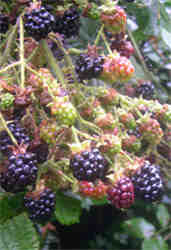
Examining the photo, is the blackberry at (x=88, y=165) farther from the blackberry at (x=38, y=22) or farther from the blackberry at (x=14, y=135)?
the blackberry at (x=38, y=22)

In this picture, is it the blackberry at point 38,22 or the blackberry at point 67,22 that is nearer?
the blackberry at point 38,22

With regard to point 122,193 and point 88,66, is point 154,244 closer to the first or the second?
point 122,193

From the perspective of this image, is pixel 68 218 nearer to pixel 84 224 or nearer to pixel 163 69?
pixel 163 69

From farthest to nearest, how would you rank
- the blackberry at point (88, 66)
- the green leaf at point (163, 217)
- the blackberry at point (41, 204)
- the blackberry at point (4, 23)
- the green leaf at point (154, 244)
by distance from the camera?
the green leaf at point (163, 217) → the green leaf at point (154, 244) → the blackberry at point (4, 23) → the blackberry at point (88, 66) → the blackberry at point (41, 204)

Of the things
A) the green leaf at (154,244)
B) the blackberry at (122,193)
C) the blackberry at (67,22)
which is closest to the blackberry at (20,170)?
the blackberry at (122,193)

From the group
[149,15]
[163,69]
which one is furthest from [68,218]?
[163,69]

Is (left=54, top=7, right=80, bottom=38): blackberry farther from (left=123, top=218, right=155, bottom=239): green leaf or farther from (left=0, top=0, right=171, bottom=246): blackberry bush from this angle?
(left=123, top=218, right=155, bottom=239): green leaf

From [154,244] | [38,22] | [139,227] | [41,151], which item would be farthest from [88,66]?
[139,227]
